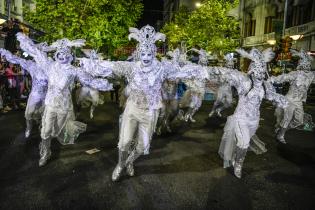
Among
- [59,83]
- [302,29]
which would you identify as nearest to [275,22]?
[302,29]

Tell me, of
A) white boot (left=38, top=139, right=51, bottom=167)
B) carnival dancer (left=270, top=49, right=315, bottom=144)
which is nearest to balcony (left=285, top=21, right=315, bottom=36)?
carnival dancer (left=270, top=49, right=315, bottom=144)

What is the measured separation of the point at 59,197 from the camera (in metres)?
5.09

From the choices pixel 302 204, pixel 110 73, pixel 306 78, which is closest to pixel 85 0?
pixel 306 78

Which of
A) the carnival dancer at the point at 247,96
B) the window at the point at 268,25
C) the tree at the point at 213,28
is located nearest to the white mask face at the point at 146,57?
the carnival dancer at the point at 247,96

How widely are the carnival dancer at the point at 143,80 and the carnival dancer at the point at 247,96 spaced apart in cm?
86

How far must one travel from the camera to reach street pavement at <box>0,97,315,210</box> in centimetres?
508

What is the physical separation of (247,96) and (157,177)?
2.07 m

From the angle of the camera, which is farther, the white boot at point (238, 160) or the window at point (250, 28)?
the window at point (250, 28)

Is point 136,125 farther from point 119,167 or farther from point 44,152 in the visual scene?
point 44,152

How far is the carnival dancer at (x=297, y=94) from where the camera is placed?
8.89 meters

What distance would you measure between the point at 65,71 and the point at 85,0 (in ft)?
44.5

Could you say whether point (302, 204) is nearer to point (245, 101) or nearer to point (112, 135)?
point (245, 101)

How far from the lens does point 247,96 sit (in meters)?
6.24

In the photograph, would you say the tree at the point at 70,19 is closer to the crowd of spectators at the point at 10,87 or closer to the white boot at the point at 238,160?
the crowd of spectators at the point at 10,87
